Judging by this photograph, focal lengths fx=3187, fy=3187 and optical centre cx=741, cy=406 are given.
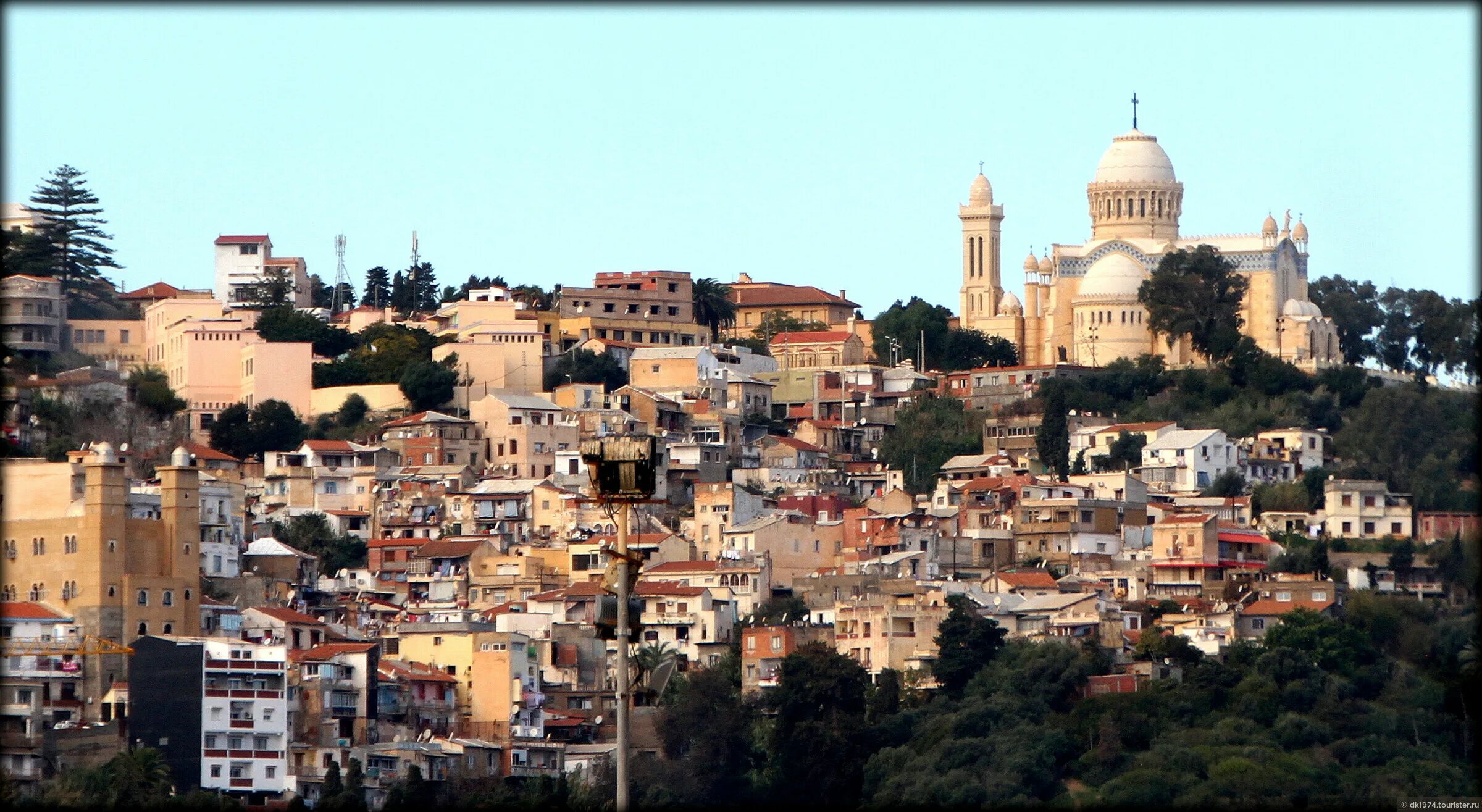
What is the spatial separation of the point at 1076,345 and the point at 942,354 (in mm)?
3177

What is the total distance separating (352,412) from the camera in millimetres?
66750

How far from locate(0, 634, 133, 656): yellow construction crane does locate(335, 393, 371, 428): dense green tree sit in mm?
15910

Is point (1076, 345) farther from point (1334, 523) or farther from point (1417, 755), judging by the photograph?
point (1417, 755)

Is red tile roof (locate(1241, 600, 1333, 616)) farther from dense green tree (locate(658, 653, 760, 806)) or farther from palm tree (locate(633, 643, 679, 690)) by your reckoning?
palm tree (locate(633, 643, 679, 690))

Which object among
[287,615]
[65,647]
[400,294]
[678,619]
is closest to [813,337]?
[400,294]

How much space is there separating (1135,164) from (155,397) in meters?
25.5

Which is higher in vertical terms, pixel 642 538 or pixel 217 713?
pixel 642 538

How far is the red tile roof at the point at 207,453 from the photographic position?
63.3 m

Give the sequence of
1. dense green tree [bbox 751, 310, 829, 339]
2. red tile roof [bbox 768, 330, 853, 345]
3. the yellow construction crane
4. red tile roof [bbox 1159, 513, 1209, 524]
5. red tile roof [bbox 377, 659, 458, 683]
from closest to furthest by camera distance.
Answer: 1. the yellow construction crane
2. red tile roof [bbox 377, 659, 458, 683]
3. red tile roof [bbox 1159, 513, 1209, 524]
4. red tile roof [bbox 768, 330, 853, 345]
5. dense green tree [bbox 751, 310, 829, 339]

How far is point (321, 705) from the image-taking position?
163ft

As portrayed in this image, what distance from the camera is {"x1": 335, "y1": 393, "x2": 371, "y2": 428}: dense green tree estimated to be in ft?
219

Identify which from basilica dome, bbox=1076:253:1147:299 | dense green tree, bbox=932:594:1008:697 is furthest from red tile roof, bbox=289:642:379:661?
basilica dome, bbox=1076:253:1147:299

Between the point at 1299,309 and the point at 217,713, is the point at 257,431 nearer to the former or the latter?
the point at 217,713

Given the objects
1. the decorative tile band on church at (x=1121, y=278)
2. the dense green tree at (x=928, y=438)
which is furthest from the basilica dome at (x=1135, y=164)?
the dense green tree at (x=928, y=438)
